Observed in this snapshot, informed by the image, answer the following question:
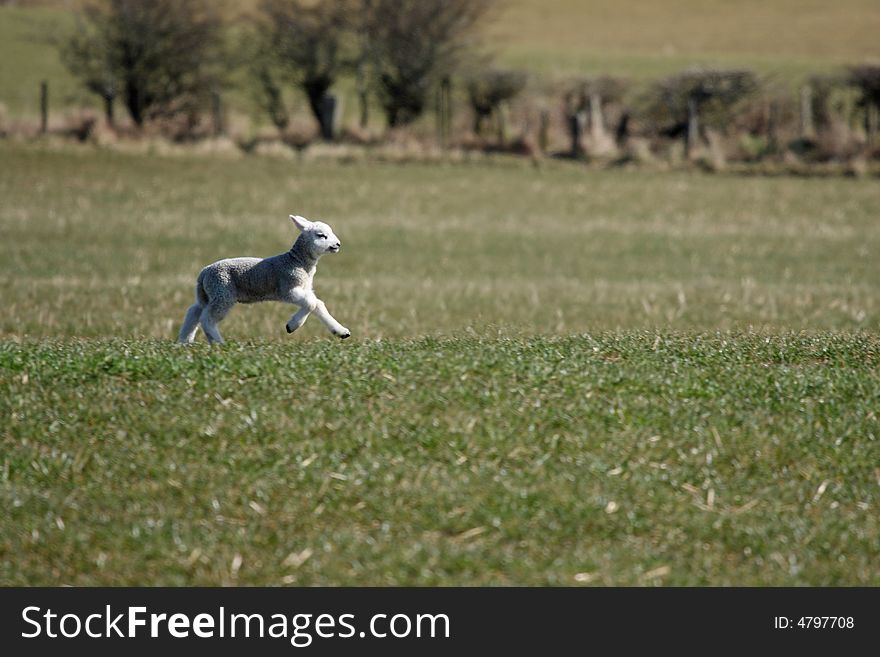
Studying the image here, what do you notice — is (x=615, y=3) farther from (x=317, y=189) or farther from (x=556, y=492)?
(x=556, y=492)

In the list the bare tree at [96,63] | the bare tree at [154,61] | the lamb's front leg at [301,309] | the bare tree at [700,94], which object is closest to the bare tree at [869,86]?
the bare tree at [700,94]

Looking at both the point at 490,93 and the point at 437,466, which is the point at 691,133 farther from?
the point at 437,466

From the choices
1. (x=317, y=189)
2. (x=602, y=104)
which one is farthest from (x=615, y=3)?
(x=317, y=189)

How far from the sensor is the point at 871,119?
4075 cm

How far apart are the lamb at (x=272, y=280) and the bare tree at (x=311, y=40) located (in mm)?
37838

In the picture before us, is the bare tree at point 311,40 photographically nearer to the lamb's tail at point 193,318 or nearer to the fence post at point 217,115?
the fence post at point 217,115

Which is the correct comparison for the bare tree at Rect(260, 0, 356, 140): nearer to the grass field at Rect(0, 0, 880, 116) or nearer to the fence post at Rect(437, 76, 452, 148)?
the grass field at Rect(0, 0, 880, 116)

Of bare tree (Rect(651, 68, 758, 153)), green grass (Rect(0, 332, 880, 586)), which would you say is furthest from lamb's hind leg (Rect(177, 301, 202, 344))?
bare tree (Rect(651, 68, 758, 153))

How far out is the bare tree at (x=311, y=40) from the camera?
153ft

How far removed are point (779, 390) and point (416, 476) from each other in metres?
2.63

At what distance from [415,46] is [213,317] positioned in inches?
1491

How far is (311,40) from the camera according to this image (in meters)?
46.9

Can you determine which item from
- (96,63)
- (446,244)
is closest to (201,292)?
(446,244)

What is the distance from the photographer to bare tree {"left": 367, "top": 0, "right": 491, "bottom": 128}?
4538cm
